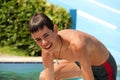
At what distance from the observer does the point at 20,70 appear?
9727 millimetres

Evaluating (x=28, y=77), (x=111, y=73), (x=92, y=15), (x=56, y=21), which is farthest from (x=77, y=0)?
(x=111, y=73)

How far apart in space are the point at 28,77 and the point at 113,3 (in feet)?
19.4

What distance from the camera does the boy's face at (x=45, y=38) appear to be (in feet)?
11.5

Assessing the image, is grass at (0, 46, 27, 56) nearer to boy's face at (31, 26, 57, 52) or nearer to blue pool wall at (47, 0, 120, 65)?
blue pool wall at (47, 0, 120, 65)

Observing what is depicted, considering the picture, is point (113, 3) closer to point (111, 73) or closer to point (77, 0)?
point (77, 0)

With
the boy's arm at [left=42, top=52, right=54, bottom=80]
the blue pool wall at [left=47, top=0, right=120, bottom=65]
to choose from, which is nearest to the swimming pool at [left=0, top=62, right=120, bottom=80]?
the blue pool wall at [left=47, top=0, right=120, bottom=65]

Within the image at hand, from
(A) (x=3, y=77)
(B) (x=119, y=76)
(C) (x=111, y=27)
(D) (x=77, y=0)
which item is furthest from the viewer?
(D) (x=77, y=0)

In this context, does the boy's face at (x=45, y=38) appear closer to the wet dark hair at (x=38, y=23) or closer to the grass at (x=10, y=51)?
the wet dark hair at (x=38, y=23)

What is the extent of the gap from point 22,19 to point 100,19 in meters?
2.91

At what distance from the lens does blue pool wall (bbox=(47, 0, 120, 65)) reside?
500 inches

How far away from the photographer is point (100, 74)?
401 centimetres

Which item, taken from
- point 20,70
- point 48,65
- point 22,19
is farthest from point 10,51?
point 48,65

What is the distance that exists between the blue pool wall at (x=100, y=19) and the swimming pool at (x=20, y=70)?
8.93 ft

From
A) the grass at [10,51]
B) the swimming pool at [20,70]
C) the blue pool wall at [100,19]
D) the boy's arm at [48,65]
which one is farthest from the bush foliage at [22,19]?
the boy's arm at [48,65]
